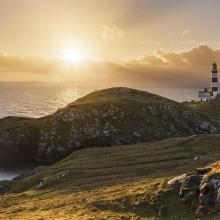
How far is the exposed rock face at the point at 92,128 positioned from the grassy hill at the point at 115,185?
110ft

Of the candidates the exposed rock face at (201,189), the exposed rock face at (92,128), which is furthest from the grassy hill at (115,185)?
the exposed rock face at (92,128)

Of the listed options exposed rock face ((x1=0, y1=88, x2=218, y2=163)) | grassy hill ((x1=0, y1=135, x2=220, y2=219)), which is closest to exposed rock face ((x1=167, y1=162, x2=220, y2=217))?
grassy hill ((x1=0, y1=135, x2=220, y2=219))

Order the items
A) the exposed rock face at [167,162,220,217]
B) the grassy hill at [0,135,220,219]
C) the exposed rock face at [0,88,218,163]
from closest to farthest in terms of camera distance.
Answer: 1. the exposed rock face at [167,162,220,217]
2. the grassy hill at [0,135,220,219]
3. the exposed rock face at [0,88,218,163]

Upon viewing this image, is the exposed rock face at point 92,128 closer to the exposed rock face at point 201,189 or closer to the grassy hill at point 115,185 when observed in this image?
the grassy hill at point 115,185

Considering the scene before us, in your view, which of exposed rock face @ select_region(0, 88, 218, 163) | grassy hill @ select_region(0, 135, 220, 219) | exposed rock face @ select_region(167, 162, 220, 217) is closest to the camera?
exposed rock face @ select_region(167, 162, 220, 217)

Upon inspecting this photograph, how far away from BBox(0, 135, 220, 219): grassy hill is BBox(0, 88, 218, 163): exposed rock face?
33.6m

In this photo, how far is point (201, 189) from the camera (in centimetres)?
4431

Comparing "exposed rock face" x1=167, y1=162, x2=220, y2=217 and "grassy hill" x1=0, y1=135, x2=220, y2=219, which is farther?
"grassy hill" x1=0, y1=135, x2=220, y2=219

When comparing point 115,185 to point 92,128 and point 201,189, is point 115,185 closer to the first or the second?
point 201,189

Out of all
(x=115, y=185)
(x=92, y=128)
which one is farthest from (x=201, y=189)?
(x=92, y=128)

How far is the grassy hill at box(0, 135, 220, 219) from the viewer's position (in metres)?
47.2

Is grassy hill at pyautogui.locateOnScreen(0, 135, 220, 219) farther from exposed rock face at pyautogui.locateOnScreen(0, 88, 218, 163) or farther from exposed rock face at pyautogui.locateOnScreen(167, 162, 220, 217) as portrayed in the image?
exposed rock face at pyautogui.locateOnScreen(0, 88, 218, 163)

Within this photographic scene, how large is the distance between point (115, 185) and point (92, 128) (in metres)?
84.7

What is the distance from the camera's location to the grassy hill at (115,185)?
4716 cm
